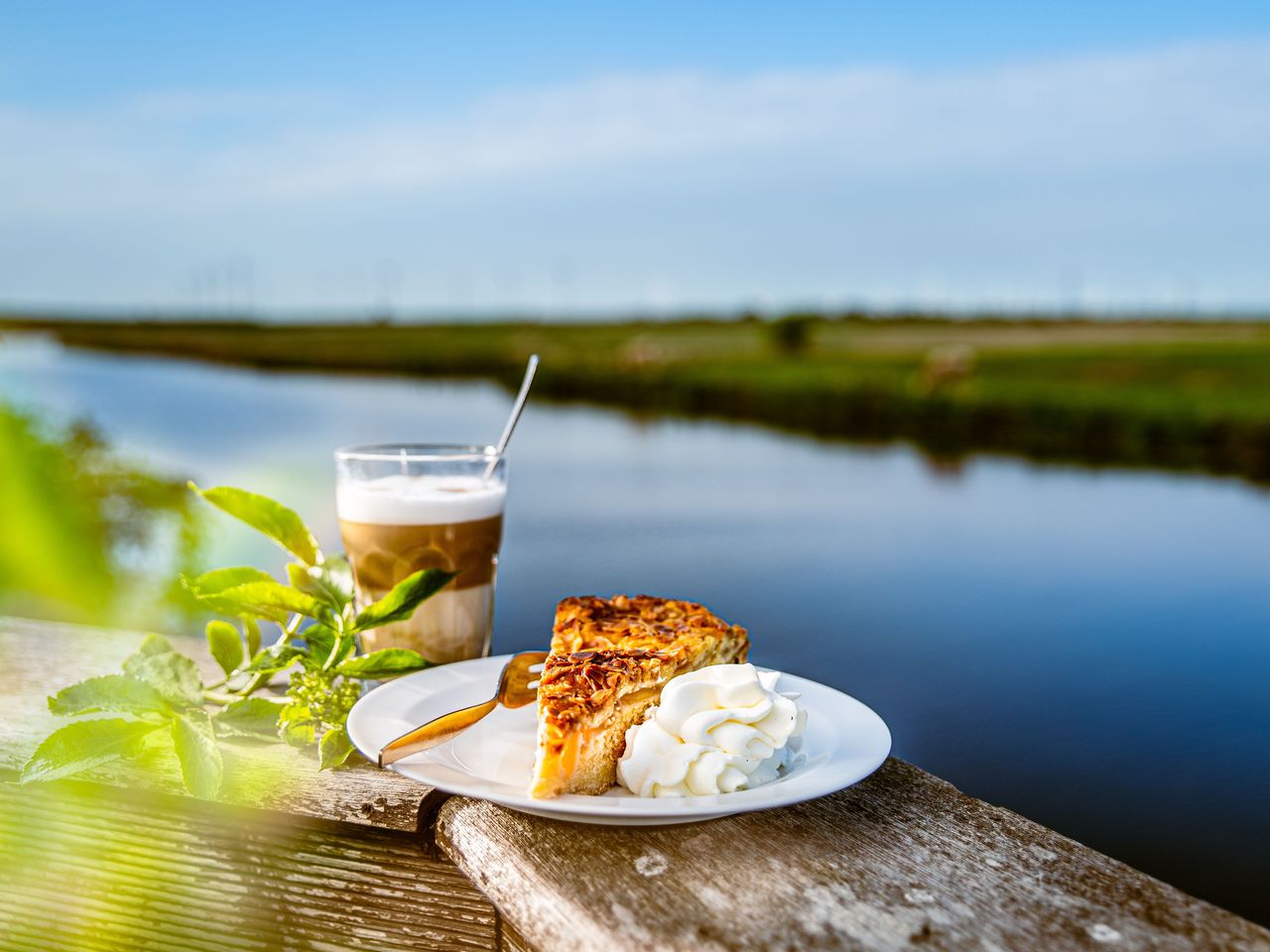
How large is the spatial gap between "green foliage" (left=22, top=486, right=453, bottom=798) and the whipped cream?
0.44 meters

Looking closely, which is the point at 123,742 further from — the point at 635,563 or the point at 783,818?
the point at 635,563

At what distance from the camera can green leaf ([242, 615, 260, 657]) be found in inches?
74.8

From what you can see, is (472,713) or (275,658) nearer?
(472,713)

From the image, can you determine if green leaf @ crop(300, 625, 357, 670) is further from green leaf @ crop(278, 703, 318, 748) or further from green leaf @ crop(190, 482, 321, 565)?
green leaf @ crop(190, 482, 321, 565)

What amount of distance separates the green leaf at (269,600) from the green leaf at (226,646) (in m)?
0.08

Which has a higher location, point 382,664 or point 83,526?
point 382,664

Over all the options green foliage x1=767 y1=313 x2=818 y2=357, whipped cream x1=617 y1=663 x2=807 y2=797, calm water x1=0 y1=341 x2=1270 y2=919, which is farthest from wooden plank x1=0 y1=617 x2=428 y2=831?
green foliage x1=767 y1=313 x2=818 y2=357

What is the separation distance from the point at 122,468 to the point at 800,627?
4360mm

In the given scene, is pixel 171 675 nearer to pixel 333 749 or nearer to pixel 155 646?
pixel 155 646

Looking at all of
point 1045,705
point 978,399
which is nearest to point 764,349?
point 978,399

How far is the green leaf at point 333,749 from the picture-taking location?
1.58m

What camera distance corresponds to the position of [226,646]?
1847 mm

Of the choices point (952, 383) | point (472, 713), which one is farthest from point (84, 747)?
point (952, 383)

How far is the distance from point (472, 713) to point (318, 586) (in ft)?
1.65
